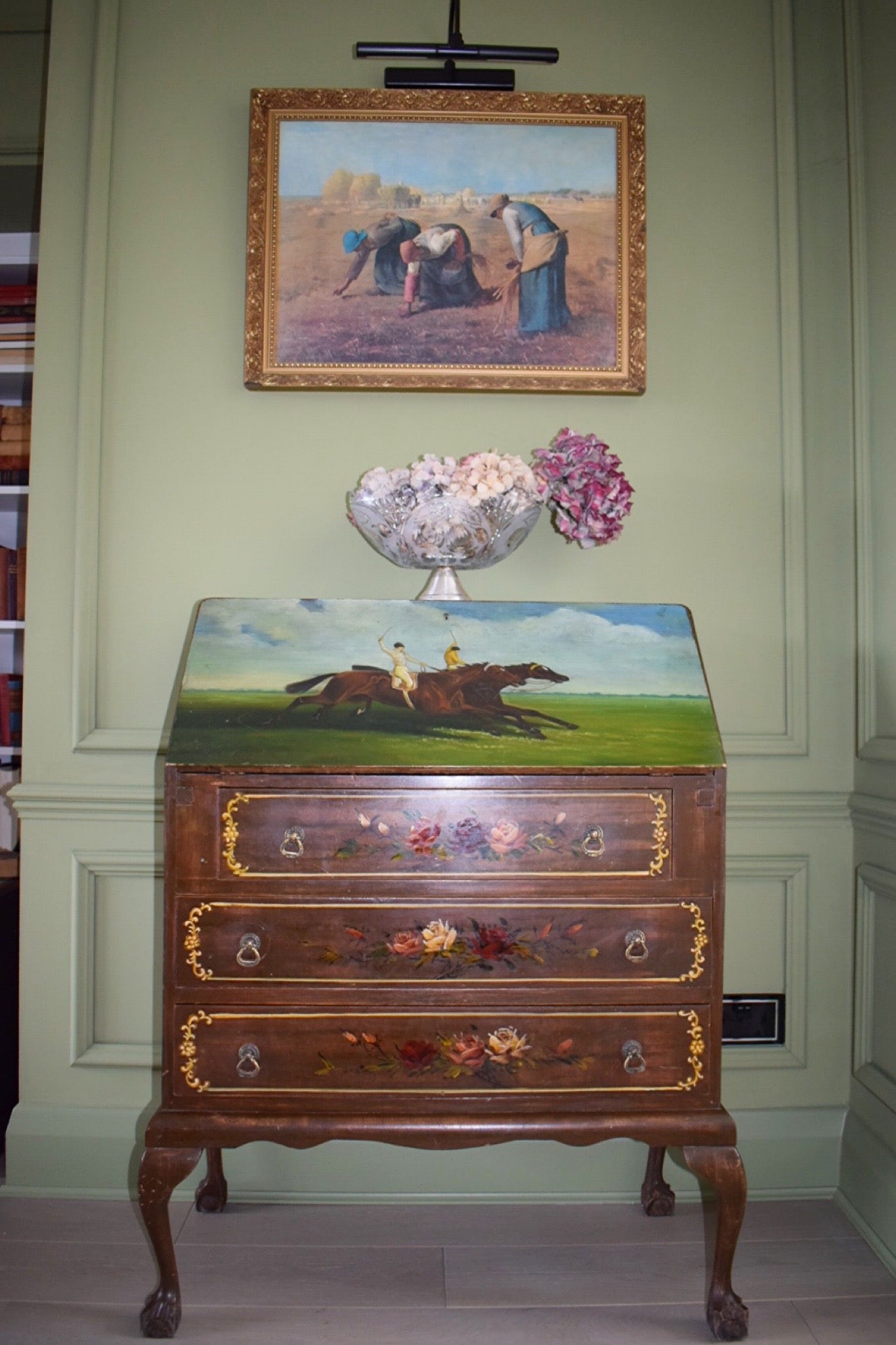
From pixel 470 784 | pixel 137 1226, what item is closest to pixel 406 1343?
pixel 137 1226

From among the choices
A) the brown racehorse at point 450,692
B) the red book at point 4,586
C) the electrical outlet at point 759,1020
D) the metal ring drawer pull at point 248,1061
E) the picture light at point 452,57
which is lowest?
the electrical outlet at point 759,1020

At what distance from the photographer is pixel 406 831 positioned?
1.57 metres

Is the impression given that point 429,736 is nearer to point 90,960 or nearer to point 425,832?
point 425,832

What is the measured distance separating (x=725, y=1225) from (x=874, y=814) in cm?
97

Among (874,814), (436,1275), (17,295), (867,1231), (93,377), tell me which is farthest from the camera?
(17,295)

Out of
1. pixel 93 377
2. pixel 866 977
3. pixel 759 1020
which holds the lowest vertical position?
pixel 759 1020

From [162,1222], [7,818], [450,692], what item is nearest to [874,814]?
[450,692]

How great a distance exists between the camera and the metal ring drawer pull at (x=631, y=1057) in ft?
5.18

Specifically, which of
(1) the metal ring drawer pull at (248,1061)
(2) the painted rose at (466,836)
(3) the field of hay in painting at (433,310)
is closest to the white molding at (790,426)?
(3) the field of hay in painting at (433,310)

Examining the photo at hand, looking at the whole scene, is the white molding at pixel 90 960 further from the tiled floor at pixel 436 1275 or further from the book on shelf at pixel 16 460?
the book on shelf at pixel 16 460

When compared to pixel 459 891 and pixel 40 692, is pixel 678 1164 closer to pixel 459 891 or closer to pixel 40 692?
pixel 459 891

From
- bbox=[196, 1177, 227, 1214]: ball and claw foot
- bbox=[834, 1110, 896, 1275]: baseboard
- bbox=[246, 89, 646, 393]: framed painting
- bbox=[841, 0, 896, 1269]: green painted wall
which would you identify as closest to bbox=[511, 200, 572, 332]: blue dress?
bbox=[246, 89, 646, 393]: framed painting

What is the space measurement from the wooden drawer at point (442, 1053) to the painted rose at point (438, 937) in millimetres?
119

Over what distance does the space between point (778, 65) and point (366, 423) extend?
1378mm
